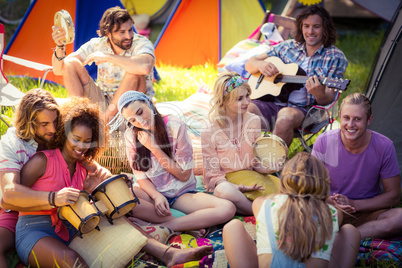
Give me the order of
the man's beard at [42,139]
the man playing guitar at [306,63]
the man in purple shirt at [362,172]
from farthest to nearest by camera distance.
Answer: the man playing guitar at [306,63], the man in purple shirt at [362,172], the man's beard at [42,139]

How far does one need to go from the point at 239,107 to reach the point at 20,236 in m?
1.71

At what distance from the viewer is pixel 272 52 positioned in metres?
4.48

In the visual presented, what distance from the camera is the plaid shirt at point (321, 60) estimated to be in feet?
13.3

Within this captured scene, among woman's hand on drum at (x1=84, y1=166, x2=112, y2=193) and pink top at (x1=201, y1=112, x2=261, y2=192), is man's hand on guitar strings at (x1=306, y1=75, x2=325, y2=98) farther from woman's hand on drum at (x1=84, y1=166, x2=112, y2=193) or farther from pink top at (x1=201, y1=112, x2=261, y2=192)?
woman's hand on drum at (x1=84, y1=166, x2=112, y2=193)

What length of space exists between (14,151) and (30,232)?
0.46 meters

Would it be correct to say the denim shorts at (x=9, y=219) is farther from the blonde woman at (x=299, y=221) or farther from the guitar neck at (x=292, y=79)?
the guitar neck at (x=292, y=79)

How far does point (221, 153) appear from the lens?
3350 millimetres

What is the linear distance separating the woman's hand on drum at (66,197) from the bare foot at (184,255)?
24.4 inches

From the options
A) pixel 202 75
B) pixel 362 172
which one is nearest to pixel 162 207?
pixel 362 172

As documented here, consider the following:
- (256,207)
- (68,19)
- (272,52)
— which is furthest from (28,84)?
(256,207)

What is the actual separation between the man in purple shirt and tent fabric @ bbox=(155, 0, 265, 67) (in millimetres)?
3868

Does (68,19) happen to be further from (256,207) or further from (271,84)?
(256,207)

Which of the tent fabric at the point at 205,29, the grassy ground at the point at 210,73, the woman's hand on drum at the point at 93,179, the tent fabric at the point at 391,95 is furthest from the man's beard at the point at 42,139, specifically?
the tent fabric at the point at 205,29

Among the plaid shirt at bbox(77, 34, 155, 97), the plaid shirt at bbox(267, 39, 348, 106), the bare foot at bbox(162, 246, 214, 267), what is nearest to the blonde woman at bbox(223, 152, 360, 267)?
the bare foot at bbox(162, 246, 214, 267)
